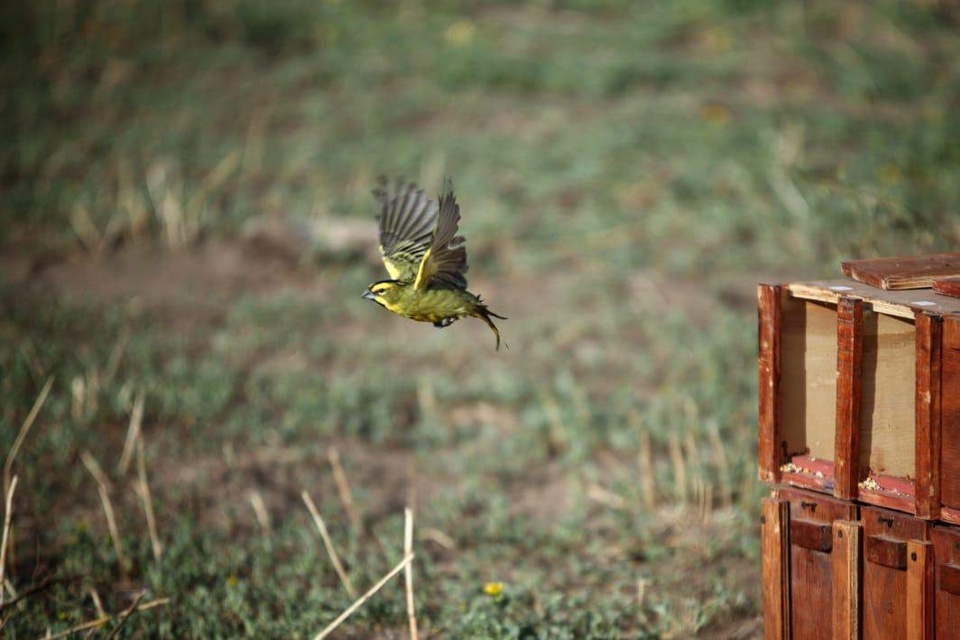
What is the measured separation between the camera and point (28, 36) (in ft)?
41.6

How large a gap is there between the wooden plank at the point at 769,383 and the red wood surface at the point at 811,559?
0.35 ft

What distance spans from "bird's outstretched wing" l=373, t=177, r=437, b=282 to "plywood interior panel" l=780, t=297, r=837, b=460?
1.29 meters

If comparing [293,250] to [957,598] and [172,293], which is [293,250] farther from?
[957,598]

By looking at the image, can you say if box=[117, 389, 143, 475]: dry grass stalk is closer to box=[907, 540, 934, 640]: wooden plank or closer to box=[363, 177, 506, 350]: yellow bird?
box=[363, 177, 506, 350]: yellow bird

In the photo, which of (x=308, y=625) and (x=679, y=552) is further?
(x=679, y=552)

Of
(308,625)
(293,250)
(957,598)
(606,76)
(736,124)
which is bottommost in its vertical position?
(308,625)

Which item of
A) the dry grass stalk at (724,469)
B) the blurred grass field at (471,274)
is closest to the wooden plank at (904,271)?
the blurred grass field at (471,274)

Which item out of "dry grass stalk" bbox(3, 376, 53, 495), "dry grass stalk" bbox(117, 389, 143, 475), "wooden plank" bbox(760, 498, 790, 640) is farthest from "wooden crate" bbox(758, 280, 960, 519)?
"dry grass stalk" bbox(117, 389, 143, 475)

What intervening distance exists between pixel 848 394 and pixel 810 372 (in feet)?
1.09

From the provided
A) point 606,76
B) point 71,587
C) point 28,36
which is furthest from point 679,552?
point 28,36

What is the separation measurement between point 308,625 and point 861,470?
7.18 ft

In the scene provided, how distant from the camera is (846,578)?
3.20m

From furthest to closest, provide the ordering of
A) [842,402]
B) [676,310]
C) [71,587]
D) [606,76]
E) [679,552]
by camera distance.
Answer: [606,76] → [676,310] → [679,552] → [71,587] → [842,402]

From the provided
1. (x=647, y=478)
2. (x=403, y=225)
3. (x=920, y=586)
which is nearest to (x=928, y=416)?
(x=920, y=586)
